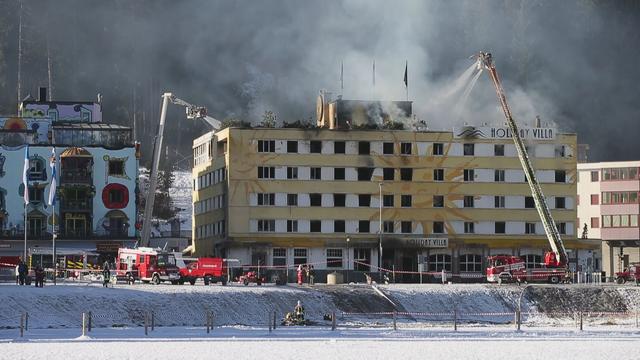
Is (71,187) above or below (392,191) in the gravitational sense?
above

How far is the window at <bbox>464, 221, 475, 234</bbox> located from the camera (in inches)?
6535

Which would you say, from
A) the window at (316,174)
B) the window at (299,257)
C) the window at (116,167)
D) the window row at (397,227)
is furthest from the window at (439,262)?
the window at (116,167)

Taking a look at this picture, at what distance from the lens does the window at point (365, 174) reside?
164 metres

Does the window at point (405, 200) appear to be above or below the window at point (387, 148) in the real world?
below

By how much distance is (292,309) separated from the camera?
119312mm

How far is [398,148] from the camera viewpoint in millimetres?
164750

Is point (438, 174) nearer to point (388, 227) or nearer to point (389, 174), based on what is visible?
point (389, 174)

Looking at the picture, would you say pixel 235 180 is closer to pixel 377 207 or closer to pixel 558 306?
pixel 377 207

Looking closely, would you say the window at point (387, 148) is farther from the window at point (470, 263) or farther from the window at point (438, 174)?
the window at point (470, 263)

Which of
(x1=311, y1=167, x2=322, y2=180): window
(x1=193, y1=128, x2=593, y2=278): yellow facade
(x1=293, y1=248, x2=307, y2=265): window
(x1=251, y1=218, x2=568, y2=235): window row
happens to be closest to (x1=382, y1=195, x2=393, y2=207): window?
(x1=193, y1=128, x2=593, y2=278): yellow facade

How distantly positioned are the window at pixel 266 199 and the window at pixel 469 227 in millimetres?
19661

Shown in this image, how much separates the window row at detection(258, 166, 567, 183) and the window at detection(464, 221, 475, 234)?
4.36 meters

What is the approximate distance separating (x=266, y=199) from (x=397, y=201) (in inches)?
519

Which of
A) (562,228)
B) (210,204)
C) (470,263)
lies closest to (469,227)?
(470,263)
